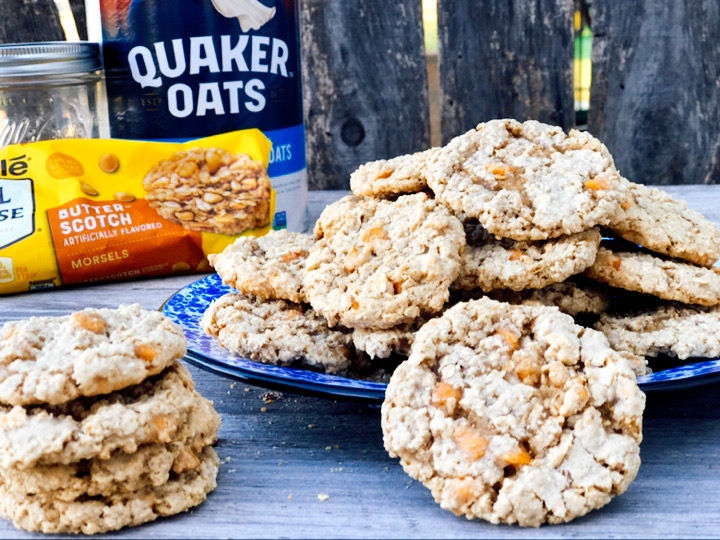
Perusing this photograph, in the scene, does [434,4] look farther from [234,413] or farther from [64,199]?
[234,413]

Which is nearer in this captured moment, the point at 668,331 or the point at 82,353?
the point at 82,353

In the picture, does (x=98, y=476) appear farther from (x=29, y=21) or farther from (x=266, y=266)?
(x=29, y=21)

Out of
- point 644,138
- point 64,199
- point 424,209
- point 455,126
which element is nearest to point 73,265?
point 64,199


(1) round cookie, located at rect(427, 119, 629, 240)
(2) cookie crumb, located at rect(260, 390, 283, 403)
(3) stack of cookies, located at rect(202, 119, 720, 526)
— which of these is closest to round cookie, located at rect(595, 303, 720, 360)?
(3) stack of cookies, located at rect(202, 119, 720, 526)

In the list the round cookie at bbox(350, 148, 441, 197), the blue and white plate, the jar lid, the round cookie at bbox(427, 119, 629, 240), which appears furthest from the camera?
the jar lid

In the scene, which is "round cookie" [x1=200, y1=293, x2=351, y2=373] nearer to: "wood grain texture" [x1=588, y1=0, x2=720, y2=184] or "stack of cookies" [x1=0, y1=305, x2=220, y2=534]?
"stack of cookies" [x1=0, y1=305, x2=220, y2=534]

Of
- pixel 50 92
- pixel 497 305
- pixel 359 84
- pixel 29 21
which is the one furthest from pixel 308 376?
pixel 29 21
